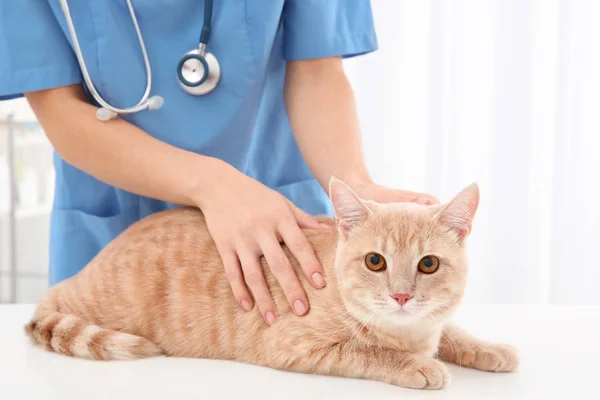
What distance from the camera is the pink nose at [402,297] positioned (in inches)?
37.9

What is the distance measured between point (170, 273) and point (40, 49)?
440 millimetres

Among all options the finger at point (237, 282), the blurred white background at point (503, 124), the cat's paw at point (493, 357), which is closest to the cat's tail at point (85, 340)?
the finger at point (237, 282)

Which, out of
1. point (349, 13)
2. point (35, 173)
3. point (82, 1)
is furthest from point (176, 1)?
point (35, 173)

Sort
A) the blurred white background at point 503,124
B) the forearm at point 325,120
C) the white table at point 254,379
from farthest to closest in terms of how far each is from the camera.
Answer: the blurred white background at point 503,124 < the forearm at point 325,120 < the white table at point 254,379

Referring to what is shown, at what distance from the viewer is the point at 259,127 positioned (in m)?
1.47

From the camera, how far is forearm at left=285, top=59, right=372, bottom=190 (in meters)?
1.29

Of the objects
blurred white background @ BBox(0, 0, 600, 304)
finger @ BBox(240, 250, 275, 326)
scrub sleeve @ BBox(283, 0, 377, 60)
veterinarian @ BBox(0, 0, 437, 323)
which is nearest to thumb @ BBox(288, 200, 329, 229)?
veterinarian @ BBox(0, 0, 437, 323)

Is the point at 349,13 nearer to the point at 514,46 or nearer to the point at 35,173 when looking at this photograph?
the point at 514,46

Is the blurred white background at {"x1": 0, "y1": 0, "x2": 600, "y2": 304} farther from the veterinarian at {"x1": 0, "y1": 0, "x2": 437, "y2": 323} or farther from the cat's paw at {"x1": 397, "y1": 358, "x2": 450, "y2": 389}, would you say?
the cat's paw at {"x1": 397, "y1": 358, "x2": 450, "y2": 389}

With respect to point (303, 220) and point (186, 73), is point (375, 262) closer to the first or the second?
point (303, 220)

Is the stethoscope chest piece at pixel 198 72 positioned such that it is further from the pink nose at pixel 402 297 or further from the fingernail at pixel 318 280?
the pink nose at pixel 402 297

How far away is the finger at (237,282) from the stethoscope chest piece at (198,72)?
342 millimetres

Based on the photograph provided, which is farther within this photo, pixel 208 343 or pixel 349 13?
pixel 349 13

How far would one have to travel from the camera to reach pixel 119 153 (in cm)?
117
